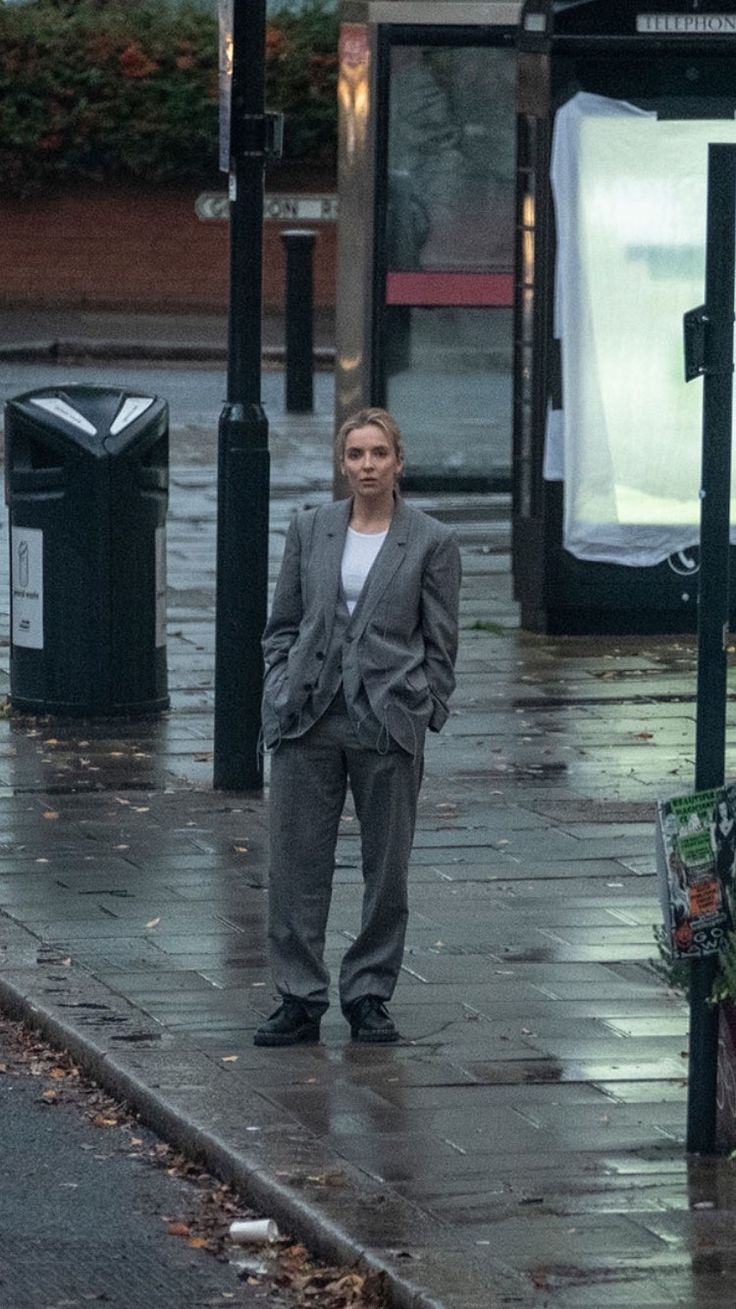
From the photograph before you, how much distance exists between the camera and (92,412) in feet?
38.2

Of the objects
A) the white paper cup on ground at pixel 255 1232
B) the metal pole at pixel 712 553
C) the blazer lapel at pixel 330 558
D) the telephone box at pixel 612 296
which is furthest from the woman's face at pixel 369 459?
the telephone box at pixel 612 296

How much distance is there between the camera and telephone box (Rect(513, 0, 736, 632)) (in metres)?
13.3

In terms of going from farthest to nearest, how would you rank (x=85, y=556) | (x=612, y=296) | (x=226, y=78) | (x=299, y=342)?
(x=299, y=342) → (x=612, y=296) → (x=85, y=556) → (x=226, y=78)

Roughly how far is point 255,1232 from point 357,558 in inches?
74.2

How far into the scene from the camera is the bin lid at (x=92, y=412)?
11484 millimetres

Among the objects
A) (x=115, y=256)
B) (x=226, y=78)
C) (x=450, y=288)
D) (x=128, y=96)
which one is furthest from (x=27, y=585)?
(x=128, y=96)

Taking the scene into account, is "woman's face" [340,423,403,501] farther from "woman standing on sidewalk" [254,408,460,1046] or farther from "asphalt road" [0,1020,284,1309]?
"asphalt road" [0,1020,284,1309]

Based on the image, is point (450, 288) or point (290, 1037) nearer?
point (290, 1037)

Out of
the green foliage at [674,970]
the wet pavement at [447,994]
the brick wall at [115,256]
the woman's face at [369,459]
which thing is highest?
the woman's face at [369,459]

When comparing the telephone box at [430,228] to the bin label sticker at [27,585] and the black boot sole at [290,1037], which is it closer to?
the bin label sticker at [27,585]

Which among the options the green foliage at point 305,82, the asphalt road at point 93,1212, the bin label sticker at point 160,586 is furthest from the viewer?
the green foliage at point 305,82

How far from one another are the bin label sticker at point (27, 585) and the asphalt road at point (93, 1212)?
15.1ft

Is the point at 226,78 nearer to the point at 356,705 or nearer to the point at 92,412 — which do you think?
the point at 92,412

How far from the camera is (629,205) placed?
13555 millimetres
